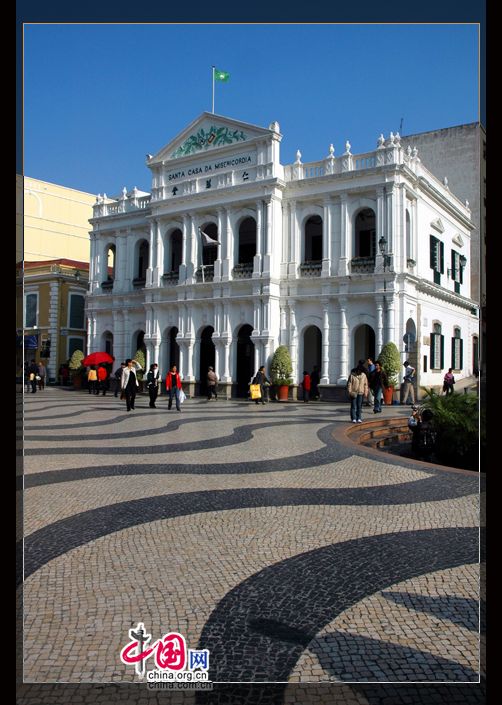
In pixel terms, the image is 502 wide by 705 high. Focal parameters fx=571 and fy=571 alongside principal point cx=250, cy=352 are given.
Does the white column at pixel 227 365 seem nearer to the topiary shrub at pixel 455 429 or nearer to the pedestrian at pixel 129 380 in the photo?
the pedestrian at pixel 129 380

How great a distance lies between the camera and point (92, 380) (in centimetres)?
1473

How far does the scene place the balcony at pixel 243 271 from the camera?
25.6 metres

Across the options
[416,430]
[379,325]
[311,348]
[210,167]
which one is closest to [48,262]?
[416,430]

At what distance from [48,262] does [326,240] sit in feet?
69.0

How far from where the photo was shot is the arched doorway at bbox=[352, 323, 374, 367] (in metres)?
24.5

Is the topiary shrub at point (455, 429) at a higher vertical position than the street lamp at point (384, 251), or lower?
lower

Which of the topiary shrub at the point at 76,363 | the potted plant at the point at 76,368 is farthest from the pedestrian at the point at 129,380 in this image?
the topiary shrub at the point at 76,363

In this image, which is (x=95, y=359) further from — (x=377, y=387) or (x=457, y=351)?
(x=457, y=351)

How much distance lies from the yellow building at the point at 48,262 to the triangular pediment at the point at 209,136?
931 centimetres

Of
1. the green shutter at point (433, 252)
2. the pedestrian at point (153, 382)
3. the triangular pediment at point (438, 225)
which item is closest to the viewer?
the pedestrian at point (153, 382)

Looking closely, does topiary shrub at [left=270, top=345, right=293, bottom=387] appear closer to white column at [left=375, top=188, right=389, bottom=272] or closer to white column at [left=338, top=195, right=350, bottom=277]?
white column at [left=338, top=195, right=350, bottom=277]

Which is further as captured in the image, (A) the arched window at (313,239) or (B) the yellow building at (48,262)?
(A) the arched window at (313,239)

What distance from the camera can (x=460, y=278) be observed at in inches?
1107

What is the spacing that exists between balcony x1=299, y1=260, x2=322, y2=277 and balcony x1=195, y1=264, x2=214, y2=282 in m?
3.97
